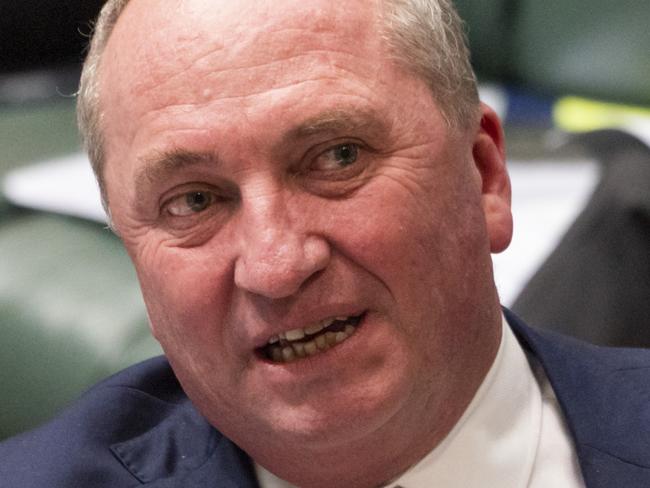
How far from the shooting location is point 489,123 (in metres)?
1.33

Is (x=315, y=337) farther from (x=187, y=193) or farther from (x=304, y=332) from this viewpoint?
(x=187, y=193)

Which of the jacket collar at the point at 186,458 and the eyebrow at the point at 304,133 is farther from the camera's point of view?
the jacket collar at the point at 186,458

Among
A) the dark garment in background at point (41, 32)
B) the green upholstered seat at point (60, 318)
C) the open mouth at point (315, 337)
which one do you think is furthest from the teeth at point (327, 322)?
the dark garment in background at point (41, 32)

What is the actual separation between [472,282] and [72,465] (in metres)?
0.53

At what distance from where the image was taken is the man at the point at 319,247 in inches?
43.4

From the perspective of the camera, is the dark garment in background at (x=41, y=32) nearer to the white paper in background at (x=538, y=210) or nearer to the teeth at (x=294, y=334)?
the white paper in background at (x=538, y=210)

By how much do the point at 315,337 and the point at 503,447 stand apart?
306 millimetres

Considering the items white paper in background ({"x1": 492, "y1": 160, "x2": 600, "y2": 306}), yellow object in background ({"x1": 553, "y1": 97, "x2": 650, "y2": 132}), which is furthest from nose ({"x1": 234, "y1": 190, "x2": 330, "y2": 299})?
yellow object in background ({"x1": 553, "y1": 97, "x2": 650, "y2": 132})

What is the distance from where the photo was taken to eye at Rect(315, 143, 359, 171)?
1.13 metres

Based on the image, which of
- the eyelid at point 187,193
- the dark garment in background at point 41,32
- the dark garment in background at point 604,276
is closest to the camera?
the eyelid at point 187,193

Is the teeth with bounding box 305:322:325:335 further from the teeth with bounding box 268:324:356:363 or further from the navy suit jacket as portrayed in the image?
the navy suit jacket

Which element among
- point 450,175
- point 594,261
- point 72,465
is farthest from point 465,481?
point 594,261

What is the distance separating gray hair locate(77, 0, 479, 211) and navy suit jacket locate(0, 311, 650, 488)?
289mm

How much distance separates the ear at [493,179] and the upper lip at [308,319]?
0.85ft
